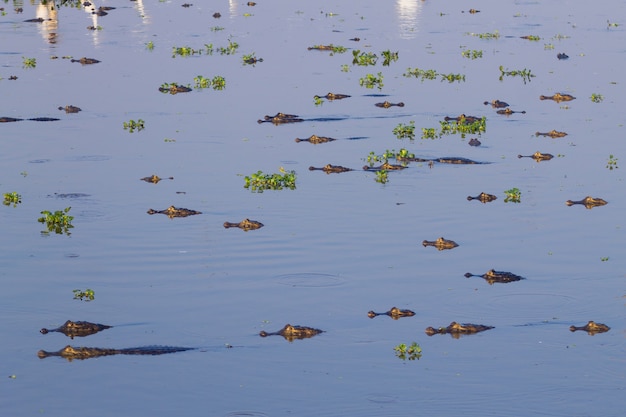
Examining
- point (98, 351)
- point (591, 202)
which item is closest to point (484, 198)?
point (591, 202)

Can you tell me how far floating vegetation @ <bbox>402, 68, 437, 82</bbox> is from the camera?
4911cm

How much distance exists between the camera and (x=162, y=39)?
60188 mm

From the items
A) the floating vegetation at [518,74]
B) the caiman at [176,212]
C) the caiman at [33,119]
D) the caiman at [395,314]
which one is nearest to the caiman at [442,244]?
the caiman at [395,314]

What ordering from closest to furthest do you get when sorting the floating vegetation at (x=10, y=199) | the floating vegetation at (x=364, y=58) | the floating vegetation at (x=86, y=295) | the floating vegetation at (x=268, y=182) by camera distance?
the floating vegetation at (x=86, y=295) → the floating vegetation at (x=10, y=199) → the floating vegetation at (x=268, y=182) → the floating vegetation at (x=364, y=58)

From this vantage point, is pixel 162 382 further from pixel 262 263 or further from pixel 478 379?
pixel 262 263

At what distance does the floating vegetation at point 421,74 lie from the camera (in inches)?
1933

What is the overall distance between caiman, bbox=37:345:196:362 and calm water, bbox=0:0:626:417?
183 millimetres

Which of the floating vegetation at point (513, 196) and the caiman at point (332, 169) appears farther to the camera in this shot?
the caiman at point (332, 169)

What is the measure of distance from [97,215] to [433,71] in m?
23.3

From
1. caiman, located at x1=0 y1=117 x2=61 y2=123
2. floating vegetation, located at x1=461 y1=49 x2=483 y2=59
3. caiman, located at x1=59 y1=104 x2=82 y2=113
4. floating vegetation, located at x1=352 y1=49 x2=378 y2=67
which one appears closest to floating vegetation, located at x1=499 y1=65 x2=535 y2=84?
floating vegetation, located at x1=461 y1=49 x2=483 y2=59

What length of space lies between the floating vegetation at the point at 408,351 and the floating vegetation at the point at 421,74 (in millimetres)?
29155

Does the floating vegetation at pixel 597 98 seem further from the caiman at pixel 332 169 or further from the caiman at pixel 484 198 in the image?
the caiman at pixel 484 198

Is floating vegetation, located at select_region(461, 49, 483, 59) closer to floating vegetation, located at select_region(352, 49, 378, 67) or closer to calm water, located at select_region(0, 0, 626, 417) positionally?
calm water, located at select_region(0, 0, 626, 417)

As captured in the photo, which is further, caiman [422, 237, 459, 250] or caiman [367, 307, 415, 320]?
caiman [422, 237, 459, 250]
